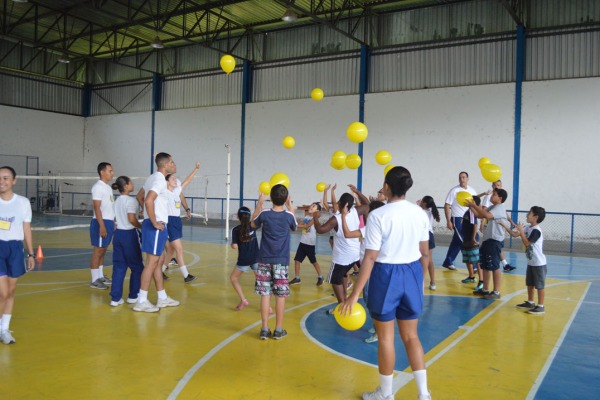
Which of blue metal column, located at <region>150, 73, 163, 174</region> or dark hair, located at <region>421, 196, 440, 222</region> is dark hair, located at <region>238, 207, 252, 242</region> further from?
blue metal column, located at <region>150, 73, 163, 174</region>

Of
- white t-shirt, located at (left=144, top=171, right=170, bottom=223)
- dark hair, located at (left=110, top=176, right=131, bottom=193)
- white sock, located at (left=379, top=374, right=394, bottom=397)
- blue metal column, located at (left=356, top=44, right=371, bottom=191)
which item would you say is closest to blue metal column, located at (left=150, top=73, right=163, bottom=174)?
blue metal column, located at (left=356, top=44, right=371, bottom=191)

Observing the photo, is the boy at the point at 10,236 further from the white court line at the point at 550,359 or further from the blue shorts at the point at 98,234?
the white court line at the point at 550,359

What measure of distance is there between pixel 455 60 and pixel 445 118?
88.0 inches

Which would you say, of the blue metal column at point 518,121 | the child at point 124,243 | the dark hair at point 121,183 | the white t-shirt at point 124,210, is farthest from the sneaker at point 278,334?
the blue metal column at point 518,121

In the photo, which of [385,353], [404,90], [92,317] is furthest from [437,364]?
[404,90]

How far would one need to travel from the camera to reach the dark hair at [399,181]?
142 inches

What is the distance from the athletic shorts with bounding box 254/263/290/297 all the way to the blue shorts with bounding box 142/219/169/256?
1.77m

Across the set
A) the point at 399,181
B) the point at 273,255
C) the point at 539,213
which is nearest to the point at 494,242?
the point at 539,213

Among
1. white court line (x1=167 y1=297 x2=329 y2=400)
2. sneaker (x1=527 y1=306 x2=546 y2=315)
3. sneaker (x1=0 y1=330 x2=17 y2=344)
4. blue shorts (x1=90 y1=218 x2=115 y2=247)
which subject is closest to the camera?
white court line (x1=167 y1=297 x2=329 y2=400)

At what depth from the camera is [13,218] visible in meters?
4.75

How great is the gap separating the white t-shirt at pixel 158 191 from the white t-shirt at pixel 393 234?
3.51 metres

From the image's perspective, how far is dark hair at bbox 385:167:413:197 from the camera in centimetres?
360

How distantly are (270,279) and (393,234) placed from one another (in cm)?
214

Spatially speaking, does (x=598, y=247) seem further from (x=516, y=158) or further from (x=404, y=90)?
(x=404, y=90)
